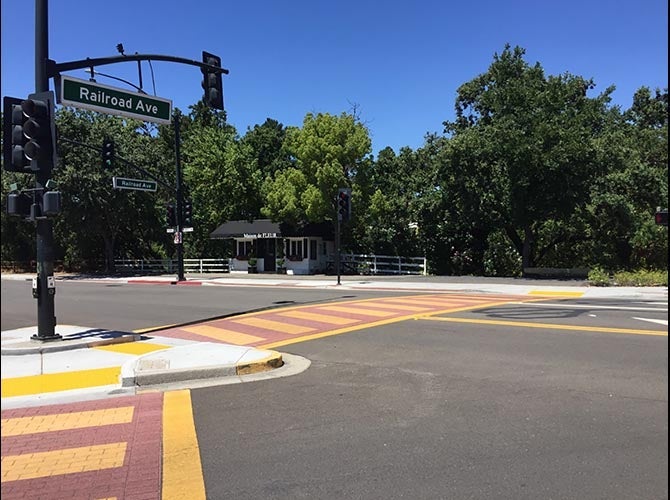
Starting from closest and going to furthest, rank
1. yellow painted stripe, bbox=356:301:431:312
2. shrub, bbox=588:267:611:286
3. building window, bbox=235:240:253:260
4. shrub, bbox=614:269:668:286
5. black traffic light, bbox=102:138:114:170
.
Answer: yellow painted stripe, bbox=356:301:431:312 → shrub, bbox=614:269:668:286 → shrub, bbox=588:267:611:286 → black traffic light, bbox=102:138:114:170 → building window, bbox=235:240:253:260

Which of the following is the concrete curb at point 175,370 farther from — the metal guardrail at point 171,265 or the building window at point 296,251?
the metal guardrail at point 171,265

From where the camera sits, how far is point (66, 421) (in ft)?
18.2

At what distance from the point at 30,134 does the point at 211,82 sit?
20.8 ft

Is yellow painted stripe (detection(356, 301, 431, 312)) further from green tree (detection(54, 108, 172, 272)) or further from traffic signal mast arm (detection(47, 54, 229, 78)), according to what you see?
green tree (detection(54, 108, 172, 272))

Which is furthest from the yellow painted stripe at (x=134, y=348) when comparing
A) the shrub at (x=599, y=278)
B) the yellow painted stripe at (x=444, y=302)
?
the shrub at (x=599, y=278)

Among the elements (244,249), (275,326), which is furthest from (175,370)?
(244,249)

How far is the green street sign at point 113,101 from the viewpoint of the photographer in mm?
9414

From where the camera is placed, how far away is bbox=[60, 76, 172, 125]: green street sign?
9.41 metres

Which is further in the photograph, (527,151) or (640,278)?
(527,151)

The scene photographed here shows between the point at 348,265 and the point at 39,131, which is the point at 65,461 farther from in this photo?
the point at 348,265

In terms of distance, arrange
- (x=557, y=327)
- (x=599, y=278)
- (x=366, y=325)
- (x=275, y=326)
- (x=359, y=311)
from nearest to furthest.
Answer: (x=557, y=327) < (x=366, y=325) < (x=275, y=326) < (x=359, y=311) < (x=599, y=278)

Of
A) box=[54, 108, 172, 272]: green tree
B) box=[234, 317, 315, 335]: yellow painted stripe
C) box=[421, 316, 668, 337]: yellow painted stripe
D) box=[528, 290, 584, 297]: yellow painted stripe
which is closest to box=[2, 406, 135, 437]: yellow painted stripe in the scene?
box=[234, 317, 315, 335]: yellow painted stripe

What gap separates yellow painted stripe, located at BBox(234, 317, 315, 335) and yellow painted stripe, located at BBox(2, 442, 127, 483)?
6.20 metres

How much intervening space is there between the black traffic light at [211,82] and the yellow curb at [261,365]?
7.57 m
